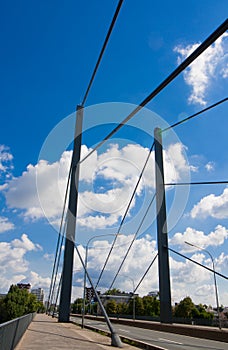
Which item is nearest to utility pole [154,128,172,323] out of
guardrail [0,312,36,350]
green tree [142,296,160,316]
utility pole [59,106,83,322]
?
utility pole [59,106,83,322]

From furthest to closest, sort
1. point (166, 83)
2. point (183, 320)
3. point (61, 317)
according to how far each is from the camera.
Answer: point (183, 320) < point (61, 317) < point (166, 83)

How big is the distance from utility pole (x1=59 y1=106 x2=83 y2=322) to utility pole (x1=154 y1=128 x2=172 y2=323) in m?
5.58

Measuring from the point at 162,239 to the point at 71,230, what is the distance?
6901mm

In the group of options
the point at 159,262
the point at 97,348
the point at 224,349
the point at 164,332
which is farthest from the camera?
the point at 164,332

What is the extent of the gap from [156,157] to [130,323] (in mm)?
17950

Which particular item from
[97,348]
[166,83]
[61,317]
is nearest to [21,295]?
[61,317]

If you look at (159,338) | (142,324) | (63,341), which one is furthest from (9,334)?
(142,324)

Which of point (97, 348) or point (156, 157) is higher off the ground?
point (156, 157)

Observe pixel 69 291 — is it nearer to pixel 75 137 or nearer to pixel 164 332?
pixel 164 332

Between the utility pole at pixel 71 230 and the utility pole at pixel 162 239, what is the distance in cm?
558

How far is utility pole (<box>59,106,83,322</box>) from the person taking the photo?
20359 millimetres

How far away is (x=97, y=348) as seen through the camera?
9844 millimetres

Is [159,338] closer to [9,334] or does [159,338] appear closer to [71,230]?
[71,230]

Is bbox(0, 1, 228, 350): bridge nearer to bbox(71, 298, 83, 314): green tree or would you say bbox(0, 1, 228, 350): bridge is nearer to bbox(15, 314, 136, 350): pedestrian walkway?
bbox(15, 314, 136, 350): pedestrian walkway
